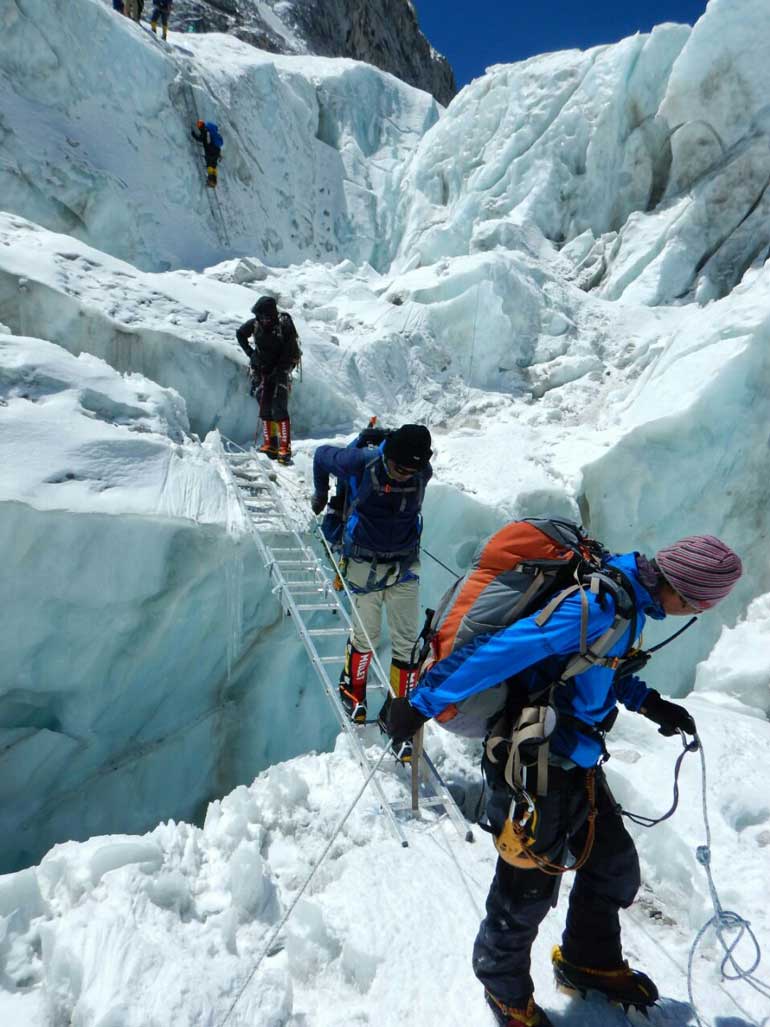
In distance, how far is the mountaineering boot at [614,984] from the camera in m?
1.75

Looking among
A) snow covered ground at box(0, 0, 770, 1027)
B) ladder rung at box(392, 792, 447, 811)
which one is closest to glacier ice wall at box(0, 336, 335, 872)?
snow covered ground at box(0, 0, 770, 1027)

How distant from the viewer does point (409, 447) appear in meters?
2.96

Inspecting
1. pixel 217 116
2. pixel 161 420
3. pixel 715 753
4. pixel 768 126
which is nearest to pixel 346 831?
pixel 715 753

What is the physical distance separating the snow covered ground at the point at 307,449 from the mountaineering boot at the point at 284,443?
0.27 meters

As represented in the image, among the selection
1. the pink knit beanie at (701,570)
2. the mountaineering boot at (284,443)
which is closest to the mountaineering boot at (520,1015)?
the pink knit beanie at (701,570)

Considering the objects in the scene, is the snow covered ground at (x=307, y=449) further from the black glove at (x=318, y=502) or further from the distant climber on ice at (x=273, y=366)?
the black glove at (x=318, y=502)

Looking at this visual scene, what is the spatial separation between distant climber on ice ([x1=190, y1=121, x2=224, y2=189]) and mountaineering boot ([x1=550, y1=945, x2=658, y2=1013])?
1283 centimetres

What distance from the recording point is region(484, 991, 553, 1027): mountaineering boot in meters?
1.64

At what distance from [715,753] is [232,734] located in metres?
3.04

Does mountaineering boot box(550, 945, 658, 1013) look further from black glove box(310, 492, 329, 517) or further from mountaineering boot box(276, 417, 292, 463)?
mountaineering boot box(276, 417, 292, 463)

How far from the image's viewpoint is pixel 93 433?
3824 millimetres

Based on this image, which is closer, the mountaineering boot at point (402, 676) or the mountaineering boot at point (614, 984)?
the mountaineering boot at point (614, 984)

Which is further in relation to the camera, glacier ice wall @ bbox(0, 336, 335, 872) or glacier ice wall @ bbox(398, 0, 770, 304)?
glacier ice wall @ bbox(398, 0, 770, 304)

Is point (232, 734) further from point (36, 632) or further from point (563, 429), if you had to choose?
point (563, 429)
